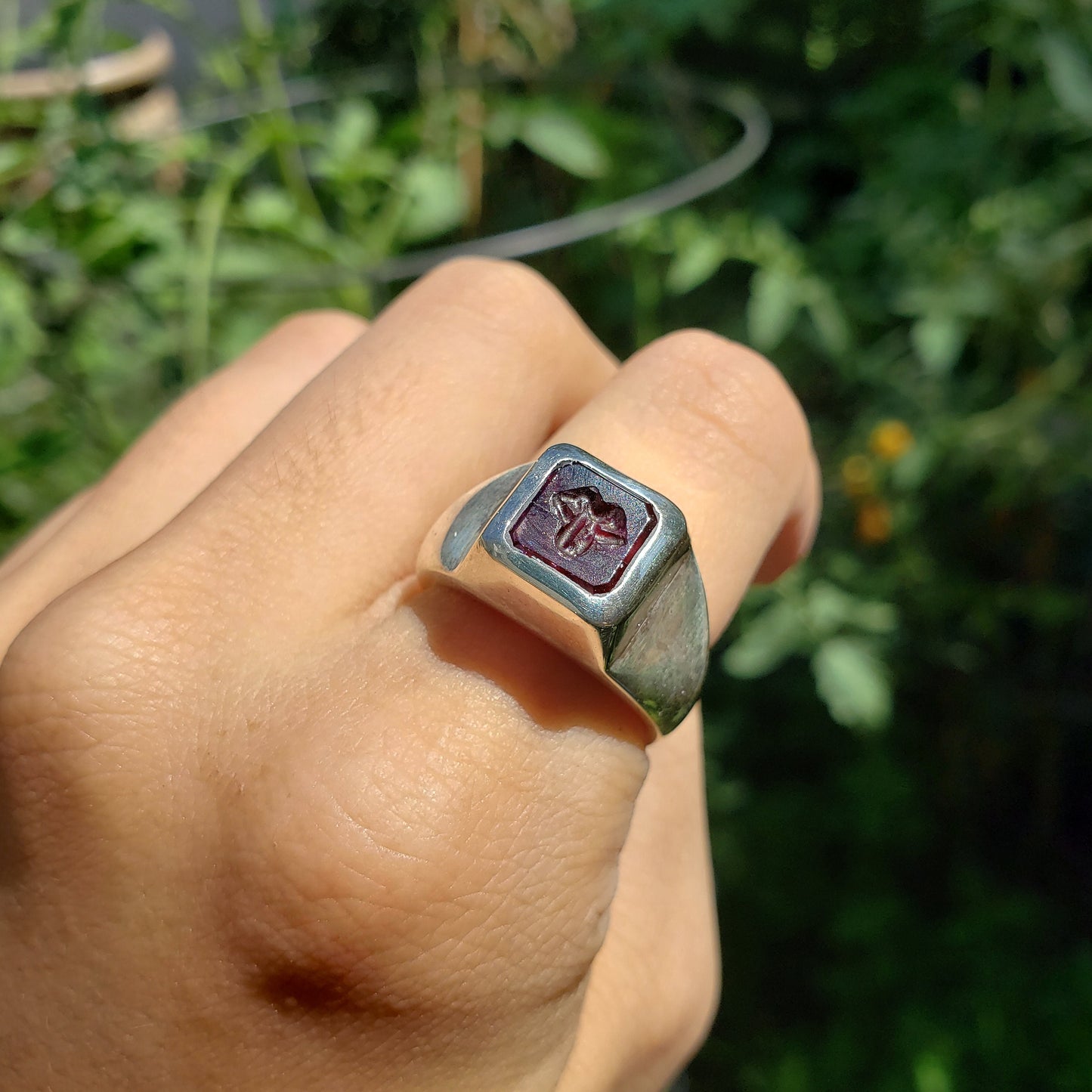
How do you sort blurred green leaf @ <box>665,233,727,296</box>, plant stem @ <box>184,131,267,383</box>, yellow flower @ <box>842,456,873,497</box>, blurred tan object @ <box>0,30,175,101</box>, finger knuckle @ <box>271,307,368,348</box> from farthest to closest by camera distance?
1. blurred tan object @ <box>0,30,175,101</box>
2. yellow flower @ <box>842,456,873,497</box>
3. blurred green leaf @ <box>665,233,727,296</box>
4. plant stem @ <box>184,131,267,383</box>
5. finger knuckle @ <box>271,307,368,348</box>

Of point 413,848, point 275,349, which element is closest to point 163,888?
point 413,848

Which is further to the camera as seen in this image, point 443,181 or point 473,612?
point 443,181

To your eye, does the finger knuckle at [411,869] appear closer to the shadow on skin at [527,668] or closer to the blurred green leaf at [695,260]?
the shadow on skin at [527,668]

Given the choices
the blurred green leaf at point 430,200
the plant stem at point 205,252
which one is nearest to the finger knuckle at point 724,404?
the blurred green leaf at point 430,200

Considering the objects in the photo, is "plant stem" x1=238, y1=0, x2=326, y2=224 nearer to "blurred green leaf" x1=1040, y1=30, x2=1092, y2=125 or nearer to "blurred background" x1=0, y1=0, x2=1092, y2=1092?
"blurred background" x1=0, y1=0, x2=1092, y2=1092

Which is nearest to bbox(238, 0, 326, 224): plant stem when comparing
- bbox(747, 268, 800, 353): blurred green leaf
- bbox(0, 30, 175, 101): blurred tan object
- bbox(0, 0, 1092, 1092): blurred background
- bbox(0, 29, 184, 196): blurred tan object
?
bbox(0, 0, 1092, 1092): blurred background

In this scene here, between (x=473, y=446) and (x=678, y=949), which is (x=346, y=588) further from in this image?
(x=678, y=949)

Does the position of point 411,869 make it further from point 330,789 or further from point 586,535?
point 586,535
